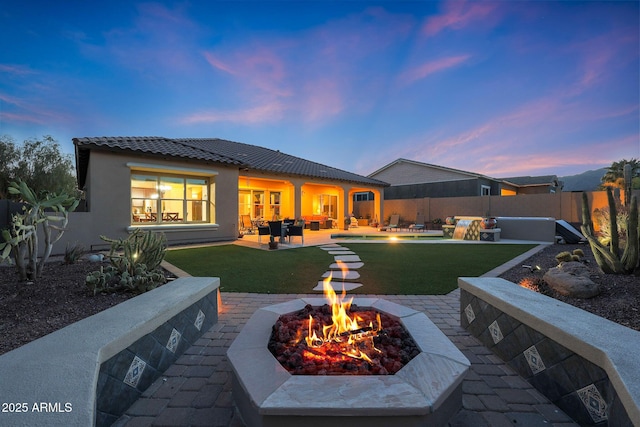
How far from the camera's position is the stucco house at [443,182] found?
22.8 metres

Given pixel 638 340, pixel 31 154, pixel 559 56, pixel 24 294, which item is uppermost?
pixel 559 56

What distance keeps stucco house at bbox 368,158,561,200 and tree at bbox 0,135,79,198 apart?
2668 centimetres

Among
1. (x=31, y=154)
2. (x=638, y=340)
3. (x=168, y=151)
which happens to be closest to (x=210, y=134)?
(x=168, y=151)

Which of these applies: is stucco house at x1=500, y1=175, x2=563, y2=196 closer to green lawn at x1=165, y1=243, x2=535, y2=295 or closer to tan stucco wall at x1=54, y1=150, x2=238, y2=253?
green lawn at x1=165, y1=243, x2=535, y2=295

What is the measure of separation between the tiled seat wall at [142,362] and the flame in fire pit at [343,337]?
1.23 meters

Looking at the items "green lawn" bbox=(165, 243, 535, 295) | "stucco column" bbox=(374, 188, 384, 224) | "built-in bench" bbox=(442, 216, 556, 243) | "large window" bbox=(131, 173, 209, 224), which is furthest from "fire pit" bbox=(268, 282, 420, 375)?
"stucco column" bbox=(374, 188, 384, 224)

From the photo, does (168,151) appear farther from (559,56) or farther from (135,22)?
(559,56)

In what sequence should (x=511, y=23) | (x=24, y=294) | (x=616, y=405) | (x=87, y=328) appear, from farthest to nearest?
(x=511, y=23) < (x=24, y=294) < (x=87, y=328) < (x=616, y=405)

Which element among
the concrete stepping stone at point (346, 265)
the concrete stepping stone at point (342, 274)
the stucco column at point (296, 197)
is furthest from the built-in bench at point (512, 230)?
the concrete stepping stone at point (342, 274)

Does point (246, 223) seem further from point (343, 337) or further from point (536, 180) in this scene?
point (536, 180)

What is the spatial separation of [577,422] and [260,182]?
15925mm

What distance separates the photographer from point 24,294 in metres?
3.42

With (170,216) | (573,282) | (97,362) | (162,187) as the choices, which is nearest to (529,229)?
(573,282)

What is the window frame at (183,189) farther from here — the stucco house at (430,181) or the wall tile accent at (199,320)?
the stucco house at (430,181)
